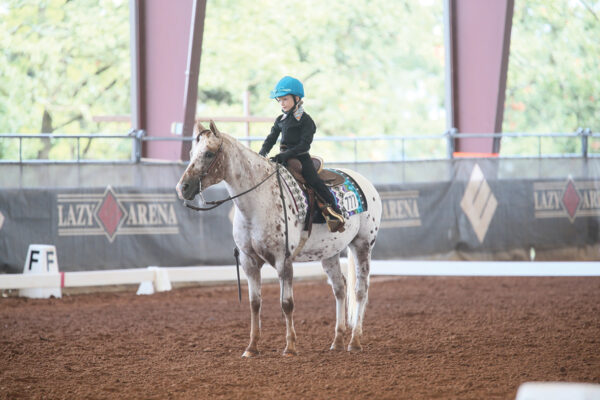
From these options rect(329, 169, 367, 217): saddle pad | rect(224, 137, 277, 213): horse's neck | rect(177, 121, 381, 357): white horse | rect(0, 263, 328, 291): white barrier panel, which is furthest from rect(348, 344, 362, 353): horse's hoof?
rect(0, 263, 328, 291): white barrier panel

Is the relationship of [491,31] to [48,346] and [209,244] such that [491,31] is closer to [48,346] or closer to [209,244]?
[209,244]

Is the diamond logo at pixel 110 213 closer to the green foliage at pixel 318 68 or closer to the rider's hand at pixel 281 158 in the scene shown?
the rider's hand at pixel 281 158

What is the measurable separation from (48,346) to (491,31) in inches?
434

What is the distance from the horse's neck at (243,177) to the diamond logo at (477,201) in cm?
739

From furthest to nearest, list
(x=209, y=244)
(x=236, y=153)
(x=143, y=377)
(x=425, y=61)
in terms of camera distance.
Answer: (x=425, y=61), (x=209, y=244), (x=236, y=153), (x=143, y=377)

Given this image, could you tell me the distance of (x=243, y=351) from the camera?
693cm

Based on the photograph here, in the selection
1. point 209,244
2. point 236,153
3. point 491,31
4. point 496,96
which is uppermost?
point 491,31

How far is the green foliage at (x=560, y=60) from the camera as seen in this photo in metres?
26.9

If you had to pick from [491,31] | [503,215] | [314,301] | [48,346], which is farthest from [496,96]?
[48,346]

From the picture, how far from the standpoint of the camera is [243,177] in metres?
6.45

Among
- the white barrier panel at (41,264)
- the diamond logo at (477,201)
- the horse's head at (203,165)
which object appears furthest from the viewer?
the diamond logo at (477,201)

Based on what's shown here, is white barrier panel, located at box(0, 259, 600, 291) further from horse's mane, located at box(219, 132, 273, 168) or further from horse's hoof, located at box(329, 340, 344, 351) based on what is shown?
horse's mane, located at box(219, 132, 273, 168)

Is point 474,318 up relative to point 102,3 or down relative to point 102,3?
→ down

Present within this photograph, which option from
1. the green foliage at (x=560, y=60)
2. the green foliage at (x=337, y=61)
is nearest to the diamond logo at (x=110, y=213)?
the green foliage at (x=337, y=61)
